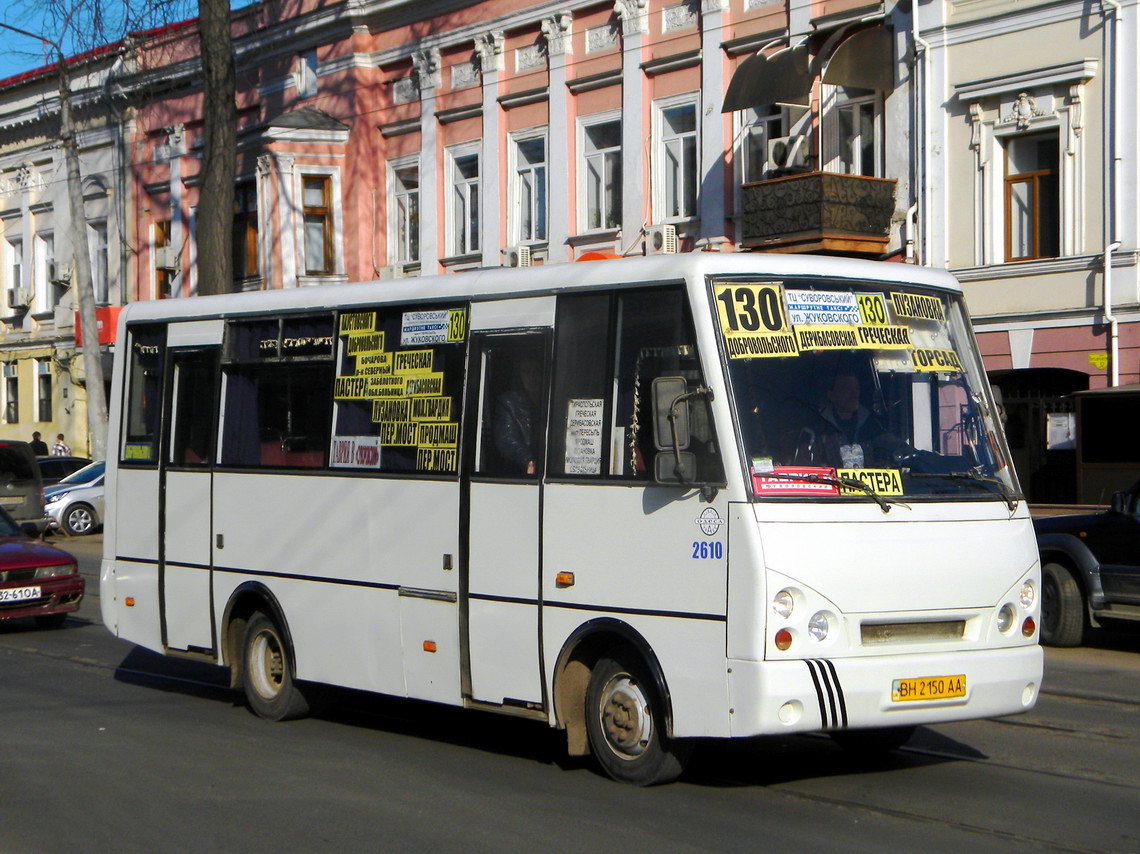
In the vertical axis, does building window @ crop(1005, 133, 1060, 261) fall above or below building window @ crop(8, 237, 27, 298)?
below

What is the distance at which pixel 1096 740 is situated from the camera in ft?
31.3

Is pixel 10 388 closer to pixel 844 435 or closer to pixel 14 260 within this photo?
pixel 14 260

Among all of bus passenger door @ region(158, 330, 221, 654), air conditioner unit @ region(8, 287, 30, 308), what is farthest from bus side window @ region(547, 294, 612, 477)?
air conditioner unit @ region(8, 287, 30, 308)

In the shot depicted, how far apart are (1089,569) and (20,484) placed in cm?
1861

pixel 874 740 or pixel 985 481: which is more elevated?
pixel 985 481

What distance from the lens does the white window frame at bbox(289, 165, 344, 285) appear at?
111 ft

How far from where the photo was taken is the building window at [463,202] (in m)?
31.1

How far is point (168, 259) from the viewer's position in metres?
39.0

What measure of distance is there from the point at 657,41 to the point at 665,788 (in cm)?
2079

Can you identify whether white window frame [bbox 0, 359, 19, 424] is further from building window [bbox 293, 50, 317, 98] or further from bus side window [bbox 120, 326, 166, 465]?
bus side window [bbox 120, 326, 166, 465]

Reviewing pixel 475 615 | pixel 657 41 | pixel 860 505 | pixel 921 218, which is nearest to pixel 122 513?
pixel 475 615

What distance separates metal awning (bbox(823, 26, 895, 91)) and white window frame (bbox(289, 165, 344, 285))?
45.0 ft

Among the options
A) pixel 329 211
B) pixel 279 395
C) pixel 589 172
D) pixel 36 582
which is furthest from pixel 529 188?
pixel 279 395

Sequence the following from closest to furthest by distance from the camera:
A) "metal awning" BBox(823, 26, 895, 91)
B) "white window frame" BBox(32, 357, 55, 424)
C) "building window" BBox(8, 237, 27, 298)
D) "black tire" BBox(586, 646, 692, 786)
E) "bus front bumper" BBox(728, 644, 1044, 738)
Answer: "bus front bumper" BBox(728, 644, 1044, 738) → "black tire" BBox(586, 646, 692, 786) → "metal awning" BBox(823, 26, 895, 91) → "white window frame" BBox(32, 357, 55, 424) → "building window" BBox(8, 237, 27, 298)
